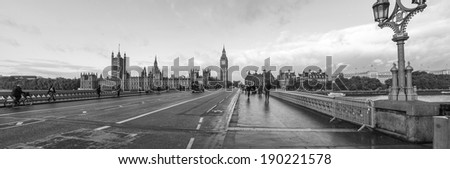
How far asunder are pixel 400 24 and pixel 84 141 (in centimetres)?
1045

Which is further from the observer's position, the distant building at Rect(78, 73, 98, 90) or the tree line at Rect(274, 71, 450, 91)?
the distant building at Rect(78, 73, 98, 90)

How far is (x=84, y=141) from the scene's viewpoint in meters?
6.84

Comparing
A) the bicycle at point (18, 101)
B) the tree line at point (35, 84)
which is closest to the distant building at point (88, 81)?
the tree line at point (35, 84)

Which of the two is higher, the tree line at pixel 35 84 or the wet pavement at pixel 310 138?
the tree line at pixel 35 84

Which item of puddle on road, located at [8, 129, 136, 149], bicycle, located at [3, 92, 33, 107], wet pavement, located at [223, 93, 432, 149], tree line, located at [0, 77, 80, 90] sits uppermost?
tree line, located at [0, 77, 80, 90]

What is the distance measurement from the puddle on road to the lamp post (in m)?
8.64

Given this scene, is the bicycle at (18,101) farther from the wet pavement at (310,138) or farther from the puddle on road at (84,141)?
the wet pavement at (310,138)

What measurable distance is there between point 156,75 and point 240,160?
577ft

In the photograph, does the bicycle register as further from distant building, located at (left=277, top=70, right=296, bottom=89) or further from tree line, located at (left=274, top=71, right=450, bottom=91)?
distant building, located at (left=277, top=70, right=296, bottom=89)

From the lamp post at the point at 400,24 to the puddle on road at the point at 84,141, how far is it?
8.64 metres

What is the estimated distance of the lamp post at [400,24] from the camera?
7746 millimetres

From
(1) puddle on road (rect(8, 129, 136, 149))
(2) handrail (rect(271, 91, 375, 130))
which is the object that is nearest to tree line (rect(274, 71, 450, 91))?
(2) handrail (rect(271, 91, 375, 130))

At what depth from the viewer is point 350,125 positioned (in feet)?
31.2

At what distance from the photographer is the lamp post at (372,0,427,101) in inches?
305
